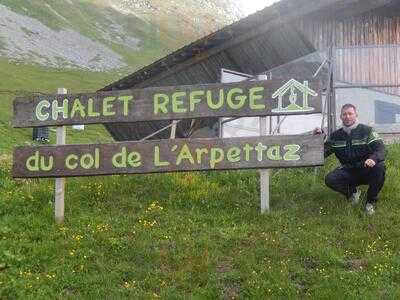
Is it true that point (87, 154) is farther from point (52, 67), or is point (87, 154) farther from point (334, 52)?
point (52, 67)

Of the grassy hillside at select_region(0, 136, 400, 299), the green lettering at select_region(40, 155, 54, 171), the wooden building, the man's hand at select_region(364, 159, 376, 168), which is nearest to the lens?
the grassy hillside at select_region(0, 136, 400, 299)

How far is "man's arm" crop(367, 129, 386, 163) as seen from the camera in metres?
9.41

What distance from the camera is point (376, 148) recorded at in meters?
9.62

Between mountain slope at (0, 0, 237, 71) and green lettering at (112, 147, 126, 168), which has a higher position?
mountain slope at (0, 0, 237, 71)

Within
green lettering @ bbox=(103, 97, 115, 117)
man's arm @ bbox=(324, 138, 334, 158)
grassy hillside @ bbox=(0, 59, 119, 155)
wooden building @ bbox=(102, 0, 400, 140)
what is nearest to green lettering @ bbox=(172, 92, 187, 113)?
green lettering @ bbox=(103, 97, 115, 117)

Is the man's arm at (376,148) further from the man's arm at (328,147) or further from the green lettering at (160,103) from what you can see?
the green lettering at (160,103)

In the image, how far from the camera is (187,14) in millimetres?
165750

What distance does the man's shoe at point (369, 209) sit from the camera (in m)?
9.44

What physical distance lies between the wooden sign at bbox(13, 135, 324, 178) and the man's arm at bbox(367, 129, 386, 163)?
2.42 ft

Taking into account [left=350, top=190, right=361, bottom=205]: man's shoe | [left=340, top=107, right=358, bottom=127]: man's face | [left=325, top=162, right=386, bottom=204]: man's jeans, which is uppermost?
[left=340, top=107, right=358, bottom=127]: man's face

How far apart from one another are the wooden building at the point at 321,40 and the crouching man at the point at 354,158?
479cm

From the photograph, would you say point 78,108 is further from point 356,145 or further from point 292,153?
point 356,145

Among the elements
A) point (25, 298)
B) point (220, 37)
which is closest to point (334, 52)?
point (220, 37)

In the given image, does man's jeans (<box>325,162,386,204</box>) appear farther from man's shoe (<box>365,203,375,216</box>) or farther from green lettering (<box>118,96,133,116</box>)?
green lettering (<box>118,96,133,116</box>)
